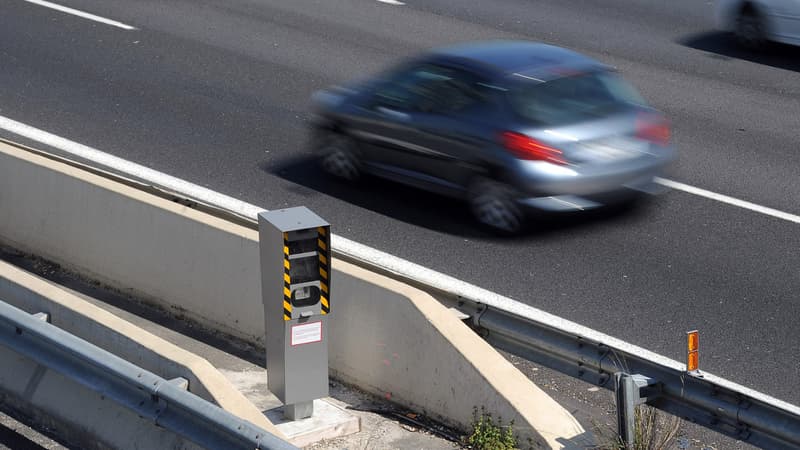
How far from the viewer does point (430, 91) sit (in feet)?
39.9

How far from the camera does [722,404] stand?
6500mm

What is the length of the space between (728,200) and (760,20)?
6.13 metres

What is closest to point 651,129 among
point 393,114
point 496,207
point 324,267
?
point 496,207

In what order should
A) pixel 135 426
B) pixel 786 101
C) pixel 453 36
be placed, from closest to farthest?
pixel 135 426 < pixel 786 101 < pixel 453 36

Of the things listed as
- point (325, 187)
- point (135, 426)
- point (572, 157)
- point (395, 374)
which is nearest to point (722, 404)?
point (395, 374)

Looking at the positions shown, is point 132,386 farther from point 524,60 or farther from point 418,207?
point 524,60

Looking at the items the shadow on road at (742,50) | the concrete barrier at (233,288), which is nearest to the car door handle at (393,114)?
the concrete barrier at (233,288)

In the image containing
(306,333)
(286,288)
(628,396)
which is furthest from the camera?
(306,333)

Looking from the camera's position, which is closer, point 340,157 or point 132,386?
point 132,386

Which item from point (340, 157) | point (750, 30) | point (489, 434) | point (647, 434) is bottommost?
point (489, 434)

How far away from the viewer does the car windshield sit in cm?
1140

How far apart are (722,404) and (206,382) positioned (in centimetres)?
283

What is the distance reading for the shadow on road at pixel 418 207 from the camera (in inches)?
462

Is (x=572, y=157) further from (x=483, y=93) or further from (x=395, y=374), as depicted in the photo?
(x=395, y=374)
